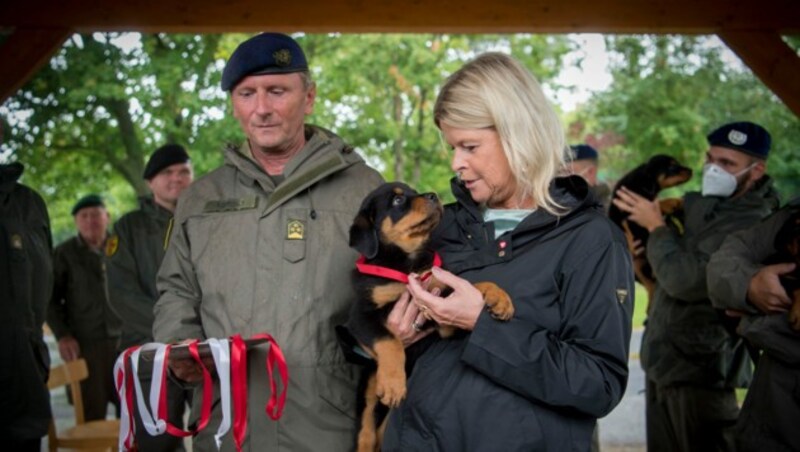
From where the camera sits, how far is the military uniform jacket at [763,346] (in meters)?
3.83

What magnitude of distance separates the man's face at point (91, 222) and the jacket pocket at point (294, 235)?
685 cm

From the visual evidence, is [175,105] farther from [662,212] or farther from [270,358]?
[270,358]

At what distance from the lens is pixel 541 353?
2.36 m

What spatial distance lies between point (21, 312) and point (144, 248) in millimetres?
1420

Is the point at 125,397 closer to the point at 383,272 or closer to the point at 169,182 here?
the point at 383,272

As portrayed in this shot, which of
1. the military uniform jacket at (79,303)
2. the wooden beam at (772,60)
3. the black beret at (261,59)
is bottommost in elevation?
the military uniform jacket at (79,303)

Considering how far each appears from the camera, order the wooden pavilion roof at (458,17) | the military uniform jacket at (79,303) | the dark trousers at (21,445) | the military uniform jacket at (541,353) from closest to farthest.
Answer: the military uniform jacket at (541,353)
the dark trousers at (21,445)
the wooden pavilion roof at (458,17)
the military uniform jacket at (79,303)

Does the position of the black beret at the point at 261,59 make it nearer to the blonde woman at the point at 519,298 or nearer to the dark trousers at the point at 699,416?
the blonde woman at the point at 519,298

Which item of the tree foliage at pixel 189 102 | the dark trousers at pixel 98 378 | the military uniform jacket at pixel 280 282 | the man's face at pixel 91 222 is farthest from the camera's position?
the tree foliage at pixel 189 102

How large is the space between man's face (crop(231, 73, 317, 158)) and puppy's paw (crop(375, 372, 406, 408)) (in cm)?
98

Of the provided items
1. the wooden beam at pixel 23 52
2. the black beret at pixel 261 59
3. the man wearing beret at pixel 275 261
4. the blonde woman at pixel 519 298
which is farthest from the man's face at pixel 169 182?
the blonde woman at pixel 519 298

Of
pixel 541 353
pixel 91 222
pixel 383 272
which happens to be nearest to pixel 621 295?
pixel 541 353

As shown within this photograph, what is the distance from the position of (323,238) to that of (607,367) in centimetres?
125

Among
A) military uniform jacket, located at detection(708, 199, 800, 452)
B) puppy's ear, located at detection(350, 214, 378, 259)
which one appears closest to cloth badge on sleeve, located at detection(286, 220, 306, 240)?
puppy's ear, located at detection(350, 214, 378, 259)
